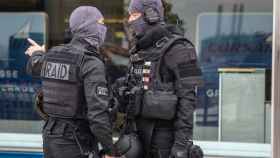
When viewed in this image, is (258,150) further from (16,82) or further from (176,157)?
(16,82)

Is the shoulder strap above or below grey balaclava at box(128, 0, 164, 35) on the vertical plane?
below

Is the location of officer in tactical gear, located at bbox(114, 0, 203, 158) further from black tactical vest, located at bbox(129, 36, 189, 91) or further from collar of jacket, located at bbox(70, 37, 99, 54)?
collar of jacket, located at bbox(70, 37, 99, 54)

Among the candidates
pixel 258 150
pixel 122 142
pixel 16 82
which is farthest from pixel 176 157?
pixel 16 82

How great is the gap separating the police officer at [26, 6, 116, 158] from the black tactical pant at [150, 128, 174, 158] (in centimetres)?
31

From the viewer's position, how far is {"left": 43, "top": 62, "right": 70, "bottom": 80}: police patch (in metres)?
3.91

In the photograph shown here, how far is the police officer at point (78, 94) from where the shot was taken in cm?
381

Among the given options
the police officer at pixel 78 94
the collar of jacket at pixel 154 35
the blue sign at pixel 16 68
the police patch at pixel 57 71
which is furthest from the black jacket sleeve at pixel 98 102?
the blue sign at pixel 16 68

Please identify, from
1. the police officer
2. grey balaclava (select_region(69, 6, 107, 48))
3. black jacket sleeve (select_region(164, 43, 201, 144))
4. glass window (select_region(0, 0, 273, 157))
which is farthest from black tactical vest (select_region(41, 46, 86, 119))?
glass window (select_region(0, 0, 273, 157))

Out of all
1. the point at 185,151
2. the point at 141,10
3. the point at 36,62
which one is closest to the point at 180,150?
the point at 185,151

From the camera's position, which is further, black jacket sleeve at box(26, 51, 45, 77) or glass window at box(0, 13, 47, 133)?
glass window at box(0, 13, 47, 133)

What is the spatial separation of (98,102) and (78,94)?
178 millimetres

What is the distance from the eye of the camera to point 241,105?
552 cm

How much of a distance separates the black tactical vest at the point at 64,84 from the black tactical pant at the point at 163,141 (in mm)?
466

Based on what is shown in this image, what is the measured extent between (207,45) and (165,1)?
497 mm
